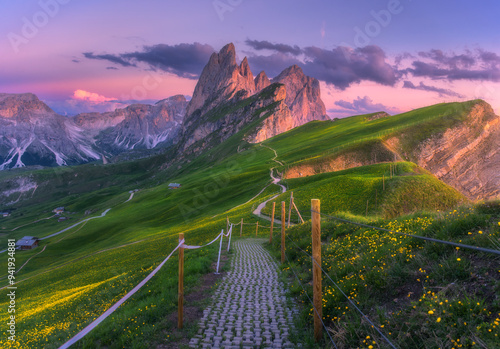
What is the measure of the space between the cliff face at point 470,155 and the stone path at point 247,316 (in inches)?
3773

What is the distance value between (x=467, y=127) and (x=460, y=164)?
13679mm

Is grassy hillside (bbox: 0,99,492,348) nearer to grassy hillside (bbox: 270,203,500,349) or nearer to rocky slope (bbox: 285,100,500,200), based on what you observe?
grassy hillside (bbox: 270,203,500,349)

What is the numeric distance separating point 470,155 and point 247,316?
389 ft

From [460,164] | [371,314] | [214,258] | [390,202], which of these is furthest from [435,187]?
[460,164]

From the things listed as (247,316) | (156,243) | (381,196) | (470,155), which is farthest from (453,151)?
(247,316)

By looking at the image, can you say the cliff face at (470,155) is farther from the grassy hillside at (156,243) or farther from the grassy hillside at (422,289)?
the grassy hillside at (422,289)

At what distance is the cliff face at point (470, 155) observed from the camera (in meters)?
92.4

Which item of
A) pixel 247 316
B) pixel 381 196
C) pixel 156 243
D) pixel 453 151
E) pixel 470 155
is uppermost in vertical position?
pixel 453 151

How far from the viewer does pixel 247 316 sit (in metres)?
9.31

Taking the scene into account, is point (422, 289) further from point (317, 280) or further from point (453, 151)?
point (453, 151)

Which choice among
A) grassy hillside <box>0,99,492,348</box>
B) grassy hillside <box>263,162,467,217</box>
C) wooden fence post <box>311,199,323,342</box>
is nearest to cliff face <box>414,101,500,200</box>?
grassy hillside <box>0,99,492,348</box>

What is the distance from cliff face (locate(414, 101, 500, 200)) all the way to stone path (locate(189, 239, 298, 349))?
95.8 metres

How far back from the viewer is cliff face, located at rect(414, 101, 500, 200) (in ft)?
303

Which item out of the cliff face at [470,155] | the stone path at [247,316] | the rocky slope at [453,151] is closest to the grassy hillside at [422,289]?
the stone path at [247,316]
